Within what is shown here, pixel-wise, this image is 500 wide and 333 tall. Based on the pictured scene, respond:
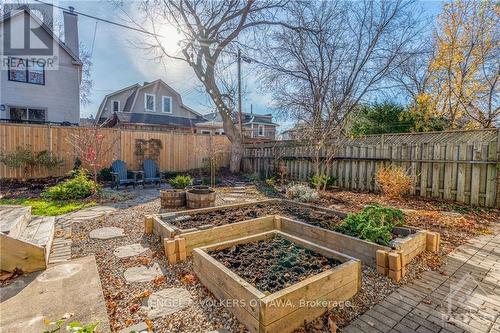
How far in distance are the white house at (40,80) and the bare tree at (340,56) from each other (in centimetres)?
934

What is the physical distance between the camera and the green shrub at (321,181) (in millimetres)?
6930

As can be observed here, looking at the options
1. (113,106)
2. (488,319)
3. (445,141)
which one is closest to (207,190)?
(488,319)

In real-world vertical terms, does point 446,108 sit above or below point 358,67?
below

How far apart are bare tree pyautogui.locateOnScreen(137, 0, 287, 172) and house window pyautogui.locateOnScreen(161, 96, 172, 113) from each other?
7737 mm

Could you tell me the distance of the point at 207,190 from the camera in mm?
5262

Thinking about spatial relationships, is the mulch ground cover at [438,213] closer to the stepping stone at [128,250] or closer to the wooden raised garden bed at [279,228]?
the wooden raised garden bed at [279,228]

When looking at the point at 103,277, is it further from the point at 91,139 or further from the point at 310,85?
the point at 310,85

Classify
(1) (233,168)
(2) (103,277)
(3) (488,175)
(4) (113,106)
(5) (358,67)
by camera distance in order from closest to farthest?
(2) (103,277), (3) (488,175), (5) (358,67), (1) (233,168), (4) (113,106)

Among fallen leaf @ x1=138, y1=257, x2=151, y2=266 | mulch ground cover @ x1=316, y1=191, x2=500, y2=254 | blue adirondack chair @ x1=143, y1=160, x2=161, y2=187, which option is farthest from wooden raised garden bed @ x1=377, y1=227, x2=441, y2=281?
blue adirondack chair @ x1=143, y1=160, x2=161, y2=187

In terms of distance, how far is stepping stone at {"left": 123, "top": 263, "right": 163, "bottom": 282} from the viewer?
2.46 m

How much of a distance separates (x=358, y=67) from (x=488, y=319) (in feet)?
23.7

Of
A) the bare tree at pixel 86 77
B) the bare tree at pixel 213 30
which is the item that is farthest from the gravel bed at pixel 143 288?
the bare tree at pixel 86 77

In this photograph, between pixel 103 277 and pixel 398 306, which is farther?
pixel 103 277

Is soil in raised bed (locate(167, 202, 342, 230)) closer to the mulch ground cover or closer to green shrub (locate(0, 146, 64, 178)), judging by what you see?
the mulch ground cover
